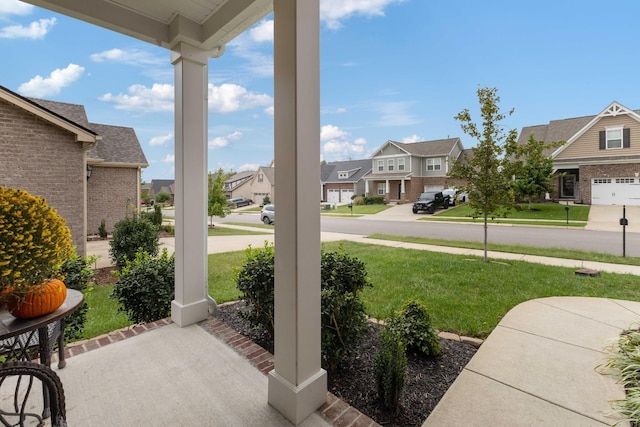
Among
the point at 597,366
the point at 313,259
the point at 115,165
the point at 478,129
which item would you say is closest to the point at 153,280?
the point at 313,259

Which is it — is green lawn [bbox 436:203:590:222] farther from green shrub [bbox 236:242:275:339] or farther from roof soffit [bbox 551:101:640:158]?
green shrub [bbox 236:242:275:339]

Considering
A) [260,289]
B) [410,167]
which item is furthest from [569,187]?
[260,289]

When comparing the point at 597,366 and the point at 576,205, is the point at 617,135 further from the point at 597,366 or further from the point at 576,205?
the point at 597,366

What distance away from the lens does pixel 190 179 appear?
2.78 meters

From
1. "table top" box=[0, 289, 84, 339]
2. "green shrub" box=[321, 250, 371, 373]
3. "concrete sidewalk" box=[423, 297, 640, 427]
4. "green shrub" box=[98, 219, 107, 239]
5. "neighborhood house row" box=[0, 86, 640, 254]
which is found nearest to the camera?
"table top" box=[0, 289, 84, 339]

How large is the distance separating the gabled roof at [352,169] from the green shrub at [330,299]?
23294 millimetres

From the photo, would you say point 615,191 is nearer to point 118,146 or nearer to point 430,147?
point 430,147

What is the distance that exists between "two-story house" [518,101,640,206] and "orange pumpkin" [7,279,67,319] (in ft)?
46.1

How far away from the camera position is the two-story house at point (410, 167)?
20469 millimetres

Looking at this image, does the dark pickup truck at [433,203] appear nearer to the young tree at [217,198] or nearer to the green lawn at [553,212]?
the green lawn at [553,212]

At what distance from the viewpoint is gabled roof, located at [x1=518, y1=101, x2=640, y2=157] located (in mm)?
10715

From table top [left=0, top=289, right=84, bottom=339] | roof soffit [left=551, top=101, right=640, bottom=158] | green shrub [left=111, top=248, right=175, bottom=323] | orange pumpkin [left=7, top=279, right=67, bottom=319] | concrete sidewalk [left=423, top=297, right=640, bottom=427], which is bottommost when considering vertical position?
concrete sidewalk [left=423, top=297, right=640, bottom=427]

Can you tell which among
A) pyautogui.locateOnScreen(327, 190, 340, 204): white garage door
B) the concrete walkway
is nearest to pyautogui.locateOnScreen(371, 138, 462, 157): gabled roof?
pyautogui.locateOnScreen(327, 190, 340, 204): white garage door

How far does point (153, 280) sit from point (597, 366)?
4.09 metres
